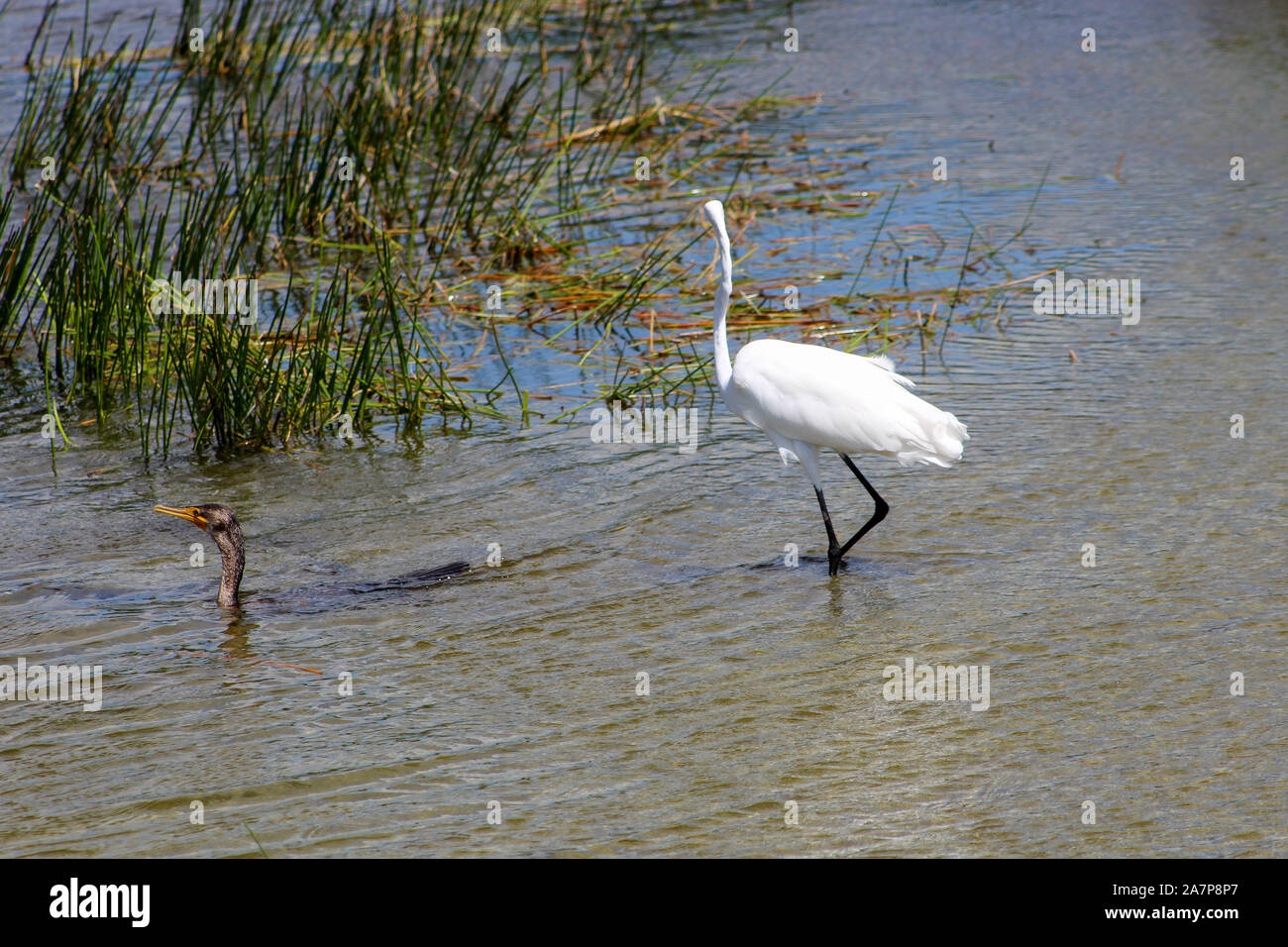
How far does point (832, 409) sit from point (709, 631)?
921 mm

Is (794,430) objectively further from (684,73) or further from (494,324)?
(684,73)

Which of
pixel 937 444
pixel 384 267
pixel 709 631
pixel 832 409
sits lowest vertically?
pixel 709 631

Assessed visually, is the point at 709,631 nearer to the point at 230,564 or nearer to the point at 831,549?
the point at 831,549

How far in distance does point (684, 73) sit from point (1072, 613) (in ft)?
31.2

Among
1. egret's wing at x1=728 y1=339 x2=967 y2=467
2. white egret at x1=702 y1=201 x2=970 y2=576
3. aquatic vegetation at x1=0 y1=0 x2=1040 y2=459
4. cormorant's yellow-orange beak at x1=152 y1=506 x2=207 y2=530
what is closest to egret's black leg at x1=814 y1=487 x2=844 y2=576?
white egret at x1=702 y1=201 x2=970 y2=576

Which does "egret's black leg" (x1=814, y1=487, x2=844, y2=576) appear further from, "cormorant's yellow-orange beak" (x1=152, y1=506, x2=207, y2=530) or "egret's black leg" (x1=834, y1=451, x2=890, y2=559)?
"cormorant's yellow-orange beak" (x1=152, y1=506, x2=207, y2=530)

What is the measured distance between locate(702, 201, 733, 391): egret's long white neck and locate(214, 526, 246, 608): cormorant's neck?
185 centimetres

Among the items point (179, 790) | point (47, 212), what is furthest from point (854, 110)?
point (179, 790)

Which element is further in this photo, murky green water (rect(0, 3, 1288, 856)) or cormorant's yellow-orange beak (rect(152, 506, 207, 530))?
cormorant's yellow-orange beak (rect(152, 506, 207, 530))

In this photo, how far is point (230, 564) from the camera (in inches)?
202

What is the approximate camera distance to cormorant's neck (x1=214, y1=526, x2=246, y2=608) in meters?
5.11

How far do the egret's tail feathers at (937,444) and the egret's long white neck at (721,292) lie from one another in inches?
29.8

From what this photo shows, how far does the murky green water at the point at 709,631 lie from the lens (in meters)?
3.68

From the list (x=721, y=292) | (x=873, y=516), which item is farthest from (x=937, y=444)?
(x=721, y=292)
